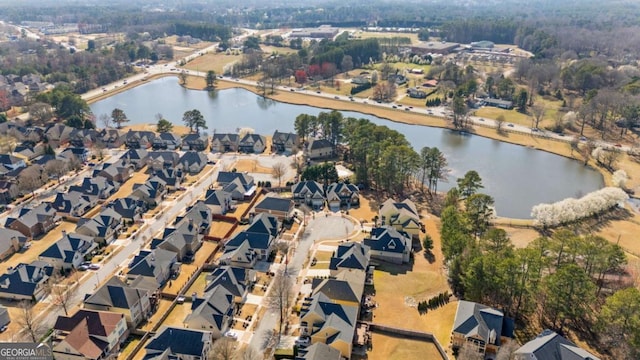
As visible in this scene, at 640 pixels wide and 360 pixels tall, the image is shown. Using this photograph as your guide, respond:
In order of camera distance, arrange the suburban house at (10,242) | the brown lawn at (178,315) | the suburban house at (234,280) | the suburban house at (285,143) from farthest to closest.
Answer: the suburban house at (285,143), the suburban house at (10,242), the suburban house at (234,280), the brown lawn at (178,315)

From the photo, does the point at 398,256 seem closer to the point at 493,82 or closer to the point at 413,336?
the point at 413,336

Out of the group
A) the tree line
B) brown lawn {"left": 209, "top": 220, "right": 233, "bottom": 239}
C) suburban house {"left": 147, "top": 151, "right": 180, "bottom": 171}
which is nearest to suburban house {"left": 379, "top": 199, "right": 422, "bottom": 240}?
the tree line

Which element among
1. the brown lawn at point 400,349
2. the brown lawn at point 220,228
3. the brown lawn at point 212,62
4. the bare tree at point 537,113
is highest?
the brown lawn at point 212,62

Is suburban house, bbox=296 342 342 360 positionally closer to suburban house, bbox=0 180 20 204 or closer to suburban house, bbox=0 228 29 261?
suburban house, bbox=0 228 29 261

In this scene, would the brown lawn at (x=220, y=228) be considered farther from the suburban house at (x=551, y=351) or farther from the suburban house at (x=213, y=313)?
the suburban house at (x=551, y=351)

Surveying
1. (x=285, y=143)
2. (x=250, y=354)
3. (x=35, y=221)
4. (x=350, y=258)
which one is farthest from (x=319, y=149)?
(x=250, y=354)

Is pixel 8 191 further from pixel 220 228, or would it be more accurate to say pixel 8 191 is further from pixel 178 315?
pixel 178 315

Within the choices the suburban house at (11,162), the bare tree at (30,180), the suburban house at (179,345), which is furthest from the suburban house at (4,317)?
the suburban house at (11,162)
